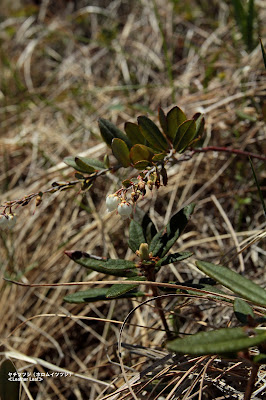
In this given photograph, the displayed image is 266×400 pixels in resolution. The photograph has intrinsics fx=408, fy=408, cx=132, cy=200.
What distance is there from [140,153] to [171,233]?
221mm

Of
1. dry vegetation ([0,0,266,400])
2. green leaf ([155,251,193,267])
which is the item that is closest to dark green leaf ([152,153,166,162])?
green leaf ([155,251,193,267])

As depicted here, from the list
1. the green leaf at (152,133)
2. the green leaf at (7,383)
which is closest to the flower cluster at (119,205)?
the green leaf at (152,133)

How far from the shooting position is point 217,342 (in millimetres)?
700

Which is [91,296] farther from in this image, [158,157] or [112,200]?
[158,157]

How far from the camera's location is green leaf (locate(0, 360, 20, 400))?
3.27ft

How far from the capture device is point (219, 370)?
0.92 metres

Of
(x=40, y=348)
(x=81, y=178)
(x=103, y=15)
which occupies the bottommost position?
(x=40, y=348)

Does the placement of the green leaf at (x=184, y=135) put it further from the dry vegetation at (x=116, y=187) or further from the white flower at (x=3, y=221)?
the white flower at (x=3, y=221)

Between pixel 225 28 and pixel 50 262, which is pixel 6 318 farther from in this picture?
pixel 225 28

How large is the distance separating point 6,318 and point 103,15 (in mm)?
2203

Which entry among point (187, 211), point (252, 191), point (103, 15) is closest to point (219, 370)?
point (187, 211)

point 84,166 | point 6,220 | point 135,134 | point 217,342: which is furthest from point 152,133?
point 217,342

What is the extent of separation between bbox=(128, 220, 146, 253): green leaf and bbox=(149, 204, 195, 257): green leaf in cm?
4

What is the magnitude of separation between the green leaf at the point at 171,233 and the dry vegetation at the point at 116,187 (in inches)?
7.6
